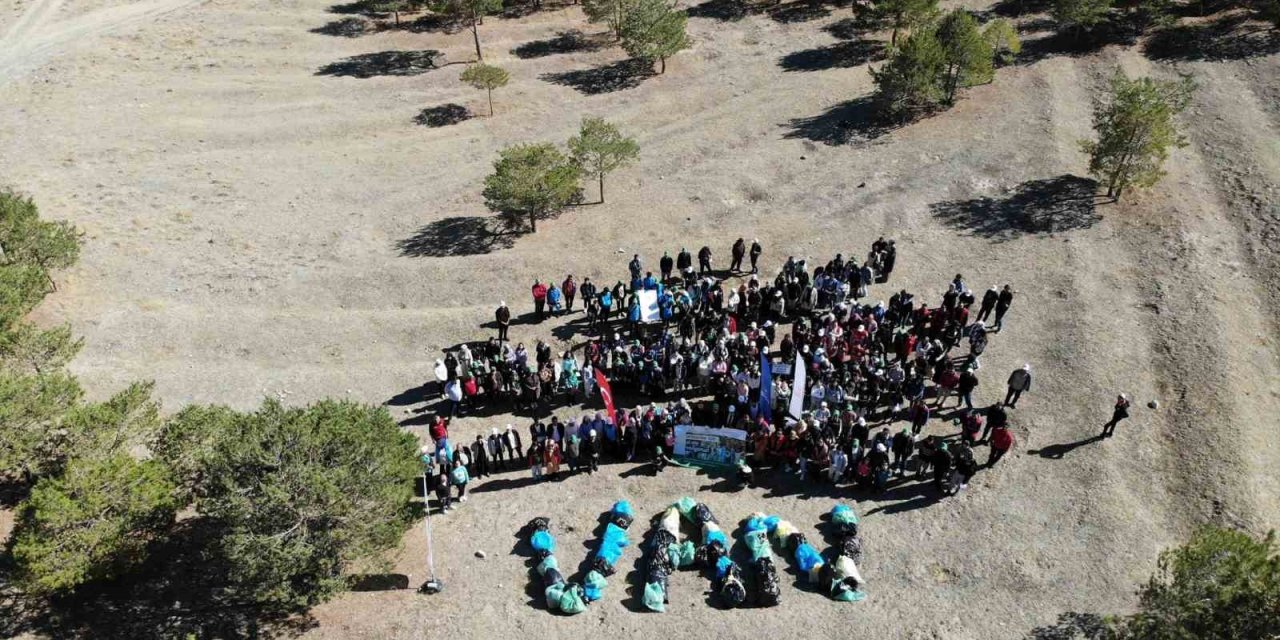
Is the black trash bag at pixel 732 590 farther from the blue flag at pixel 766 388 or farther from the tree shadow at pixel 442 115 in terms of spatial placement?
the tree shadow at pixel 442 115

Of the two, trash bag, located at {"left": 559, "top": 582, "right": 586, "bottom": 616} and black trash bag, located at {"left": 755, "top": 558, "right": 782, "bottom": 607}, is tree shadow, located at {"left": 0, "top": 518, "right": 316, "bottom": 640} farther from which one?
black trash bag, located at {"left": 755, "top": 558, "right": 782, "bottom": 607}

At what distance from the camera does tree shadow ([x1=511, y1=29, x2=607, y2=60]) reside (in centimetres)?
4559

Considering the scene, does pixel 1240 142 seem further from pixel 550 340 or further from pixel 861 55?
pixel 550 340

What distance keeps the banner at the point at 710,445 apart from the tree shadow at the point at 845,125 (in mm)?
19433

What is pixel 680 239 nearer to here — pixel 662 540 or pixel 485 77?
pixel 485 77

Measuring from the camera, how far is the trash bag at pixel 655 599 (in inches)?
674

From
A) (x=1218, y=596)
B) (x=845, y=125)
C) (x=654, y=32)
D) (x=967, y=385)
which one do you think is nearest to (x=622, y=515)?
(x=967, y=385)

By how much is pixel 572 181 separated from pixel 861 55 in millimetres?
19038

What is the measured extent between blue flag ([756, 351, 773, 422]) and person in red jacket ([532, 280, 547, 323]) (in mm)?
7726

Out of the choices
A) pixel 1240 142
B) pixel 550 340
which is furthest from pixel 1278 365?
pixel 550 340

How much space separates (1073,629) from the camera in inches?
645

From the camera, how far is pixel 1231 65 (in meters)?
36.7

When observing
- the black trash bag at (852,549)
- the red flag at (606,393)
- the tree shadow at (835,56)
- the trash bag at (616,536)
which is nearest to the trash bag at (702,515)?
the trash bag at (616,536)

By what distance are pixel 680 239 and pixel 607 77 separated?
15.9 meters
